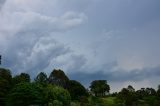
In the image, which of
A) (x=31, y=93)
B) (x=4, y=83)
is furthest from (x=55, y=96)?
(x=4, y=83)

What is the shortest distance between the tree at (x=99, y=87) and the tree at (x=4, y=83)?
43182 mm

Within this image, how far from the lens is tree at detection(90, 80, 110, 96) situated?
597 feet

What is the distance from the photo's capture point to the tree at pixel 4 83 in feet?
443

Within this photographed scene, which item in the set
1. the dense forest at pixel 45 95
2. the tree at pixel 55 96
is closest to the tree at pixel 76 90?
the dense forest at pixel 45 95

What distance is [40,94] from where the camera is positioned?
12425 centimetres

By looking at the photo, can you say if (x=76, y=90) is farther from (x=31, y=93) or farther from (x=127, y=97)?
(x=31, y=93)

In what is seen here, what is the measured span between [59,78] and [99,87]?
15977mm

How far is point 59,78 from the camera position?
179m

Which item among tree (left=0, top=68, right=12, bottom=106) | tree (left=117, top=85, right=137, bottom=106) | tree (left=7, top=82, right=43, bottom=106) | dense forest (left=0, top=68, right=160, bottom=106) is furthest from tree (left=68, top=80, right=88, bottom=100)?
tree (left=7, top=82, right=43, bottom=106)

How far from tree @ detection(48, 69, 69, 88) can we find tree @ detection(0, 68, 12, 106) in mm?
30129

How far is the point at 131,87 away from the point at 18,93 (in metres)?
46.8

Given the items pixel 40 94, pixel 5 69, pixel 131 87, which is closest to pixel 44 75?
pixel 5 69

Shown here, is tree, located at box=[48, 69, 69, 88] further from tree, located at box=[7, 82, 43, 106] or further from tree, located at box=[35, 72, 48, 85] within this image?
tree, located at box=[7, 82, 43, 106]

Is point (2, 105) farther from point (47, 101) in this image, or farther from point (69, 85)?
point (69, 85)
